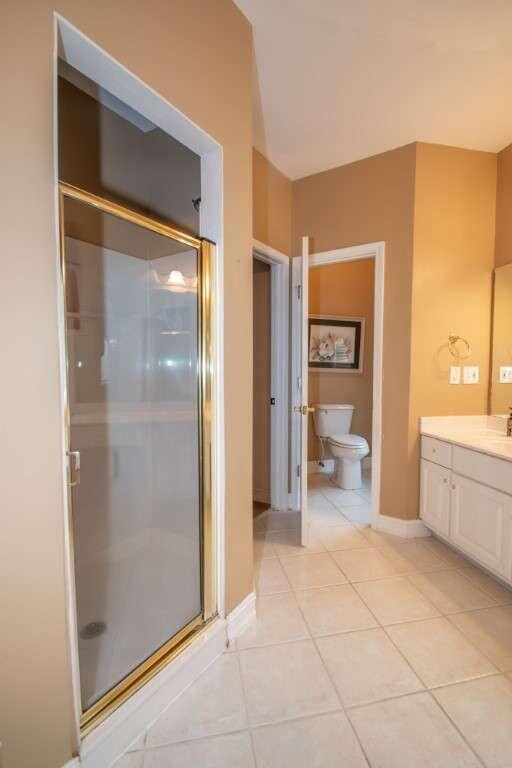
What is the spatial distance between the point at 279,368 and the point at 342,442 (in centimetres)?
102

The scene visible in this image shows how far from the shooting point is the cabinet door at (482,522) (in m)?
1.81

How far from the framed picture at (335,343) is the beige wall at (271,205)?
1.28 meters

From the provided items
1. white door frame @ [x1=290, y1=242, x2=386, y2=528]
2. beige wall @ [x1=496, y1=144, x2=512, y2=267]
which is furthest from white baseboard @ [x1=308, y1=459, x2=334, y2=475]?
beige wall @ [x1=496, y1=144, x2=512, y2=267]

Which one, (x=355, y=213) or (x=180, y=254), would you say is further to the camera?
(x=355, y=213)

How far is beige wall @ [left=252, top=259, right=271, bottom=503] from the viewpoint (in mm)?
3055

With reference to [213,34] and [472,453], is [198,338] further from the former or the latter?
[472,453]

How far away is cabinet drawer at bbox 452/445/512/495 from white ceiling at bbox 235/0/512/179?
6.63ft

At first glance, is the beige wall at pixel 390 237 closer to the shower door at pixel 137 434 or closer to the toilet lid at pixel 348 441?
the toilet lid at pixel 348 441

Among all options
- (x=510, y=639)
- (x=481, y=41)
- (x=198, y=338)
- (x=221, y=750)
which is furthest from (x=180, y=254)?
(x=510, y=639)

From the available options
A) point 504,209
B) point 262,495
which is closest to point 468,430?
point 504,209

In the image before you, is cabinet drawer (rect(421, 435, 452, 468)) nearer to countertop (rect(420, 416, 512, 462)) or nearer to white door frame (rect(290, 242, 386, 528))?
countertop (rect(420, 416, 512, 462))

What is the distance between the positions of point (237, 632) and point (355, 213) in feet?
8.98

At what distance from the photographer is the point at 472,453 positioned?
2.05m

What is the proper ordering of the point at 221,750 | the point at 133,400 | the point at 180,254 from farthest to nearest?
the point at 133,400, the point at 180,254, the point at 221,750
